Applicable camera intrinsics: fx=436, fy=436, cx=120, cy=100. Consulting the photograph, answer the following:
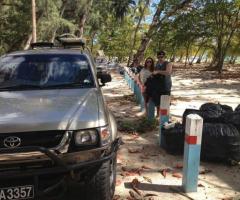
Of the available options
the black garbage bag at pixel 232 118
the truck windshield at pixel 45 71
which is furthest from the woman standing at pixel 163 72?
the truck windshield at pixel 45 71

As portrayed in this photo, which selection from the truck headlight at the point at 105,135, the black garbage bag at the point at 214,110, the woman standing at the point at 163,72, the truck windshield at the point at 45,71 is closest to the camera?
the truck headlight at the point at 105,135

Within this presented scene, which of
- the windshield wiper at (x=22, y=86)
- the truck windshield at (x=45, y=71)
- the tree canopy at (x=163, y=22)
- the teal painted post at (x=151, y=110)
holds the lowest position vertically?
the teal painted post at (x=151, y=110)

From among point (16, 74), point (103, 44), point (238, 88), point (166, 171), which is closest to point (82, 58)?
point (16, 74)

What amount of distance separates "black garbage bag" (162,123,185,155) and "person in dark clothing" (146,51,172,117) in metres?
2.74

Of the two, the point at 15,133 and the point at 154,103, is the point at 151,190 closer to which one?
the point at 15,133

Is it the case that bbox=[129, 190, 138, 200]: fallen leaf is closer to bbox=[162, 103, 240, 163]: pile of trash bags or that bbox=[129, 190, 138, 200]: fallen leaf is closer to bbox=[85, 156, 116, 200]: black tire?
bbox=[85, 156, 116, 200]: black tire

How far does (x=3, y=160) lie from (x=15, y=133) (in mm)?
272

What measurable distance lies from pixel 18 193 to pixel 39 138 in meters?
0.54

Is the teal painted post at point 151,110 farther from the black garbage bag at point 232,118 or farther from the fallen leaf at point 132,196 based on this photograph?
the fallen leaf at point 132,196

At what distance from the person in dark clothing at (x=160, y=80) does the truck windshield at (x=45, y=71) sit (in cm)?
376

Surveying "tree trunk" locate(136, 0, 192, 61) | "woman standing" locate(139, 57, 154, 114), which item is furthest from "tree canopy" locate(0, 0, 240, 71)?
"woman standing" locate(139, 57, 154, 114)

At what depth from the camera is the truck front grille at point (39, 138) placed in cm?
408

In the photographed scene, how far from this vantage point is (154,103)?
9.95m

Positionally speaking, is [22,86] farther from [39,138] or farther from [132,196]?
[132,196]
